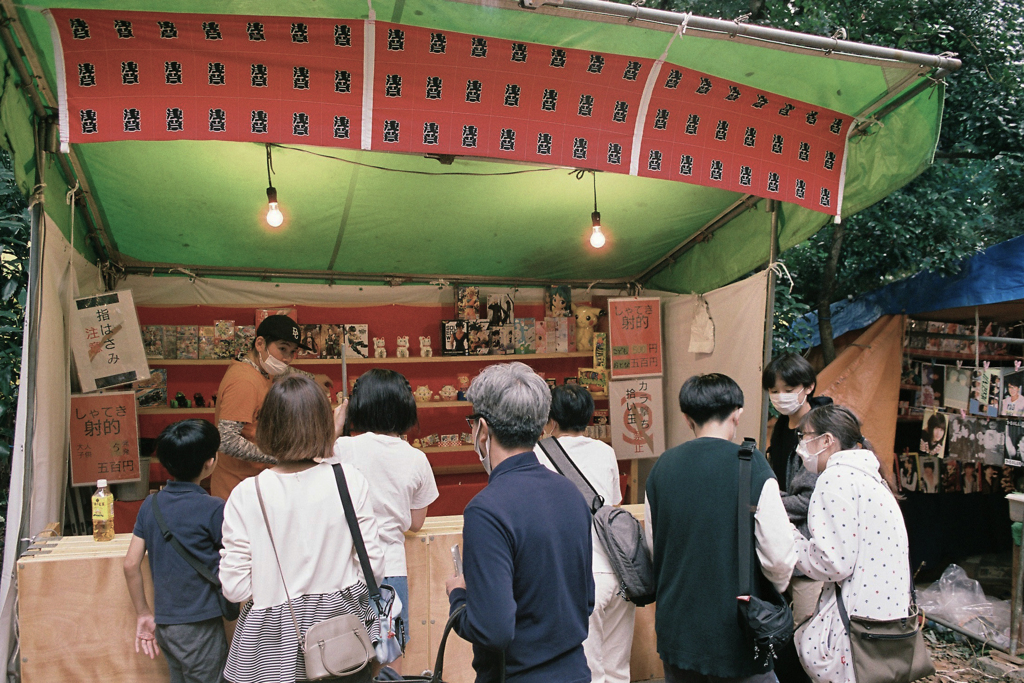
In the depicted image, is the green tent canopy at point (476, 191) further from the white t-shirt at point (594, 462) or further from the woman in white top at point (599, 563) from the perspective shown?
the white t-shirt at point (594, 462)

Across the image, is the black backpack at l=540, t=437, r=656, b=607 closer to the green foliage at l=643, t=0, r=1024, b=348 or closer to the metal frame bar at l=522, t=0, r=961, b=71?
the metal frame bar at l=522, t=0, r=961, b=71

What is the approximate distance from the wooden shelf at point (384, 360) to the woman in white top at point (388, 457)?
2.81 metres

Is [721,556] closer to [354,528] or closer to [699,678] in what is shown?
[699,678]

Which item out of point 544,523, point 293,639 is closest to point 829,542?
point 544,523

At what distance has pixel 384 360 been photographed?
206 inches

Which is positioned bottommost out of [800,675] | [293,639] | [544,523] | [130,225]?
[800,675]

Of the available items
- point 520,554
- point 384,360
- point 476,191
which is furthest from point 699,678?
point 384,360

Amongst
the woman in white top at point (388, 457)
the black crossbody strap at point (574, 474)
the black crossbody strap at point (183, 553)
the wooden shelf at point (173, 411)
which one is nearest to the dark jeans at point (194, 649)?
the black crossbody strap at point (183, 553)

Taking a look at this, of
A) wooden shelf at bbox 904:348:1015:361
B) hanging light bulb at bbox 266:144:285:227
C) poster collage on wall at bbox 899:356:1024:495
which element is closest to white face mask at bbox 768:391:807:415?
poster collage on wall at bbox 899:356:1024:495

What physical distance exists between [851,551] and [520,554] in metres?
1.40

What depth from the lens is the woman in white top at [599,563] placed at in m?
2.51

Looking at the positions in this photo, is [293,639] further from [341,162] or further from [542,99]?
[341,162]

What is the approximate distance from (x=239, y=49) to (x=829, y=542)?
116 inches

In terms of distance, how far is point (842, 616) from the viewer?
2311 millimetres
